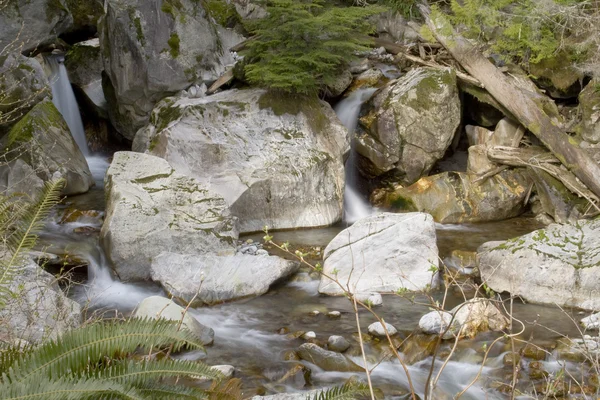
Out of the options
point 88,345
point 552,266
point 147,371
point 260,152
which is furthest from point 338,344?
point 260,152

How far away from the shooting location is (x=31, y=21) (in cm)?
1073

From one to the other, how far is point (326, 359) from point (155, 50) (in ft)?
24.3

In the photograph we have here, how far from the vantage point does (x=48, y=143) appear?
10430mm

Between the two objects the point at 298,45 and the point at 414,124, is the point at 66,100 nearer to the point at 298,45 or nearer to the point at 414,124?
the point at 298,45

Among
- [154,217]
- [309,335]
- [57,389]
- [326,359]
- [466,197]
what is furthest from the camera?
[466,197]

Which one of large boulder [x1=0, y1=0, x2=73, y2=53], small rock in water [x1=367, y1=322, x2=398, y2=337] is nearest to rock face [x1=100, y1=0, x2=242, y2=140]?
large boulder [x1=0, y1=0, x2=73, y2=53]

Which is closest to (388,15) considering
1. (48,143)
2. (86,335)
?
(48,143)

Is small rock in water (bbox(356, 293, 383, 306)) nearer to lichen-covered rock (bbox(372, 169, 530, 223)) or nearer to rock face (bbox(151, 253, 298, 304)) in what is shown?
rock face (bbox(151, 253, 298, 304))

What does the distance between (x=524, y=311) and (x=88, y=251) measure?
5.55 m

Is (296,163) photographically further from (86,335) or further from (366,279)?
(86,335)

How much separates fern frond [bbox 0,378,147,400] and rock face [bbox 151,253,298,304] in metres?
5.02

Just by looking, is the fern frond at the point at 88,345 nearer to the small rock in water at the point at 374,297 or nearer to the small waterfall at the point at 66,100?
the small rock in water at the point at 374,297

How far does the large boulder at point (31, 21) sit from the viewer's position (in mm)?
10359

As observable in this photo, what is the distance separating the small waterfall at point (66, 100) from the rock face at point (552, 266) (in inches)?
337
